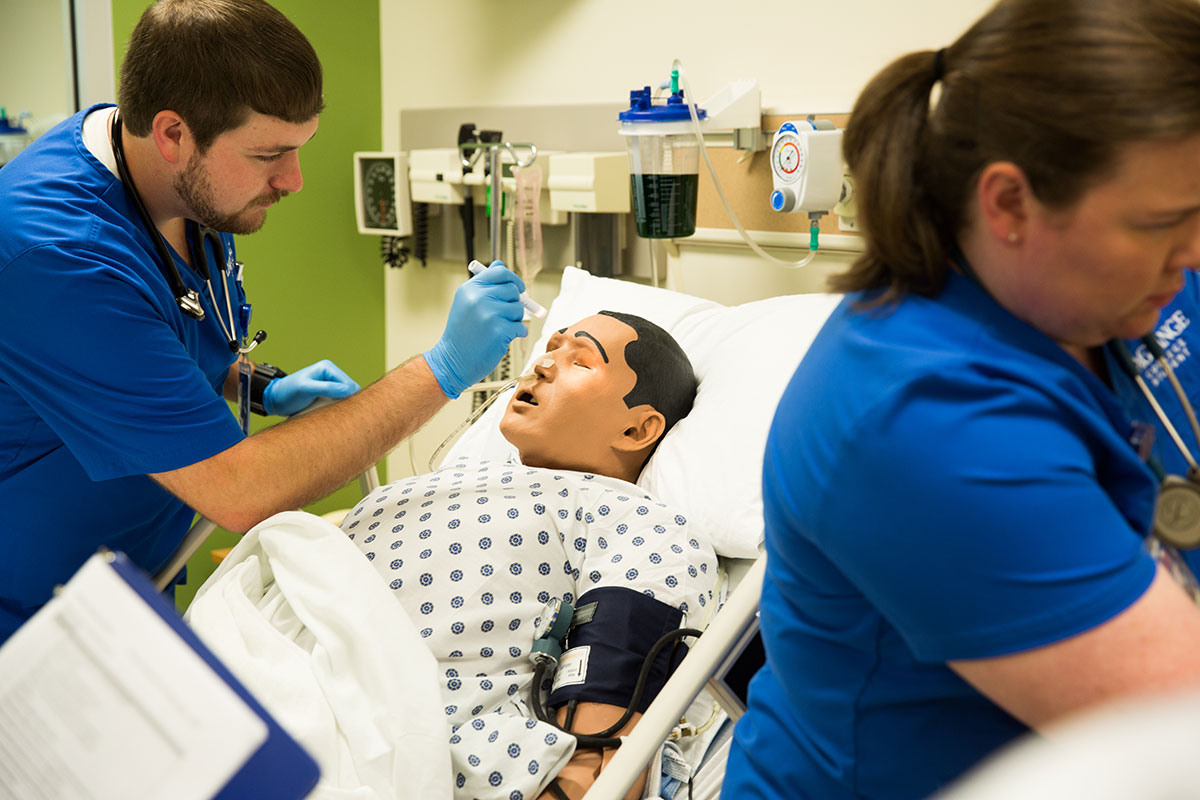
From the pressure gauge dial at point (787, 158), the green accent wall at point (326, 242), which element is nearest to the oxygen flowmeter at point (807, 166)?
the pressure gauge dial at point (787, 158)

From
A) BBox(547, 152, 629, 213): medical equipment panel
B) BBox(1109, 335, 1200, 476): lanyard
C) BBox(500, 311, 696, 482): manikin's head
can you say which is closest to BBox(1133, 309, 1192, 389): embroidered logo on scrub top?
BBox(1109, 335, 1200, 476): lanyard

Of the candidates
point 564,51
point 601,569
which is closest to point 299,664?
point 601,569

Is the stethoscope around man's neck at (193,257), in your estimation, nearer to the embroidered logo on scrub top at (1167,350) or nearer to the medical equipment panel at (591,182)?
the medical equipment panel at (591,182)

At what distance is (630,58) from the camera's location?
2527 mm

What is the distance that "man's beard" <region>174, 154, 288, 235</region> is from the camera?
159 cm

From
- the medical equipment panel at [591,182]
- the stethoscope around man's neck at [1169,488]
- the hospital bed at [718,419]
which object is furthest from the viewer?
the medical equipment panel at [591,182]

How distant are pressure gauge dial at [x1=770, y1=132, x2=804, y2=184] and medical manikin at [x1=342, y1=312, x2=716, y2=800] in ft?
1.28

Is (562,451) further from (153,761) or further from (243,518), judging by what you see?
(153,761)

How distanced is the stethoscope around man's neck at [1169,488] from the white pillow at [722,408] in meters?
0.76

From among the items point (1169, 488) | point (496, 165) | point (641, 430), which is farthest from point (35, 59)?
point (1169, 488)

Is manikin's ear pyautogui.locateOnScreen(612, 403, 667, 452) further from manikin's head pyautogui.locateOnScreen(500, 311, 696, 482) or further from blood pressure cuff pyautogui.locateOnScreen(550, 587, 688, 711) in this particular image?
blood pressure cuff pyautogui.locateOnScreen(550, 587, 688, 711)

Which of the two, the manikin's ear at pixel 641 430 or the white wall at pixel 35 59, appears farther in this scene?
the white wall at pixel 35 59

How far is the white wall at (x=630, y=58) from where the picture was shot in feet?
6.74

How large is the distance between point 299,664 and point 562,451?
674 millimetres
